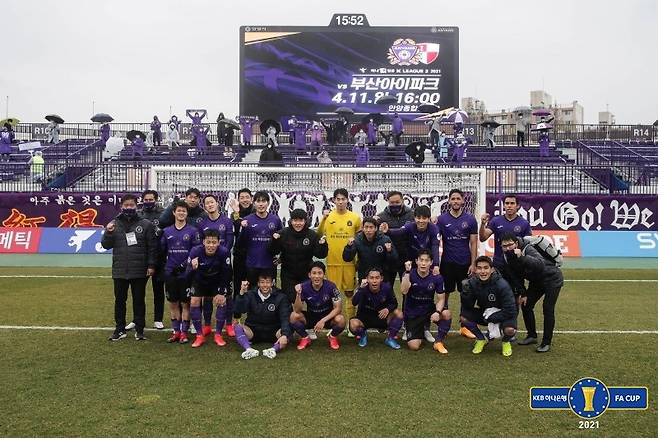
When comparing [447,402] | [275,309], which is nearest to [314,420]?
[447,402]

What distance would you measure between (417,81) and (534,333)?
77.9 feet

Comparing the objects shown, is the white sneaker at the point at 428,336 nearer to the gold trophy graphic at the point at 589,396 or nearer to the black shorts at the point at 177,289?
the gold trophy graphic at the point at 589,396

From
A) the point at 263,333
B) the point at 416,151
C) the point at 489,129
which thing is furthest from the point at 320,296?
the point at 489,129

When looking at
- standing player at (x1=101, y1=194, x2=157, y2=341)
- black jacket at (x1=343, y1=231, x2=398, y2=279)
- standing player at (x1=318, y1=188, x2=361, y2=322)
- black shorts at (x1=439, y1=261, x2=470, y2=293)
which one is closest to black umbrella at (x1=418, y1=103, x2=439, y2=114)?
black shorts at (x1=439, y1=261, x2=470, y2=293)

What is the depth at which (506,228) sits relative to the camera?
27.7 feet

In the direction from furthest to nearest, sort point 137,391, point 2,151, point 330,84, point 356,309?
point 330,84, point 2,151, point 356,309, point 137,391

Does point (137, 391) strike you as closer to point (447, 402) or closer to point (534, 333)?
point (447, 402)

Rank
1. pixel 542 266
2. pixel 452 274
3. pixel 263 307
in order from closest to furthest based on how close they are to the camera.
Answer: pixel 542 266 < pixel 263 307 < pixel 452 274

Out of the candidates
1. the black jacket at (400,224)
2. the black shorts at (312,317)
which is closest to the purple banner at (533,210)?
the black jacket at (400,224)

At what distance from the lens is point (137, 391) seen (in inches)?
234

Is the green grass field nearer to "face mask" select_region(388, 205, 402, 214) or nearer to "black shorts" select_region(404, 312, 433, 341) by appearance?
"black shorts" select_region(404, 312, 433, 341)

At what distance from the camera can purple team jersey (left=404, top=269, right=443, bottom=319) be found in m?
7.84

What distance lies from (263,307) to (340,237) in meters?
1.47

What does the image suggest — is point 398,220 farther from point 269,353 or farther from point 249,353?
point 249,353
